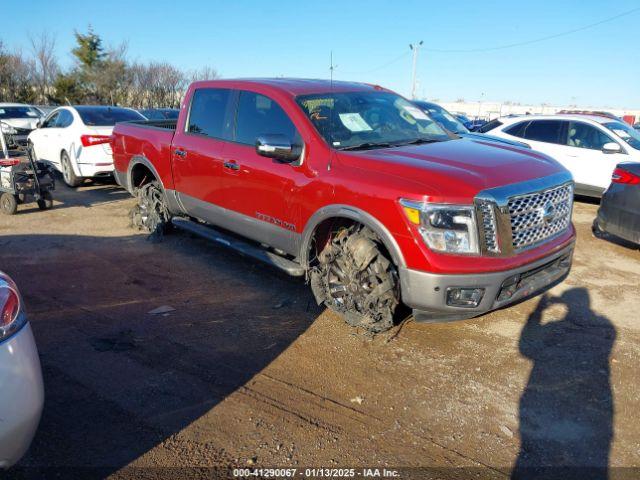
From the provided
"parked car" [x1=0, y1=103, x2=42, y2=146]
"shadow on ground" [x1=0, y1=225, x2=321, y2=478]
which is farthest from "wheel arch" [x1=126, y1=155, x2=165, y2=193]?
"parked car" [x1=0, y1=103, x2=42, y2=146]

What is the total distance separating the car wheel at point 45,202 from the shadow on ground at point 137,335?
6.26ft

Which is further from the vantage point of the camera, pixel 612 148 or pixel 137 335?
pixel 612 148

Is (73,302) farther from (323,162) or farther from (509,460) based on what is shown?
(509,460)

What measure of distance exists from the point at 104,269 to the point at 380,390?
3.64m

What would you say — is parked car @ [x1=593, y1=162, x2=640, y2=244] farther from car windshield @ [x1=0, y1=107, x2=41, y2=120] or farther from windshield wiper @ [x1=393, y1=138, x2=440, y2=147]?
car windshield @ [x1=0, y1=107, x2=41, y2=120]

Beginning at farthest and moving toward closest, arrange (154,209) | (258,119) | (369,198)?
1. (154,209)
2. (258,119)
3. (369,198)

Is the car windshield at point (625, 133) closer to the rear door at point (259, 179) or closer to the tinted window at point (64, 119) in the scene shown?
the rear door at point (259, 179)

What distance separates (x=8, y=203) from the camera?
7.87 meters

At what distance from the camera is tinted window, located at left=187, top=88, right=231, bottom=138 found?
17.1 ft

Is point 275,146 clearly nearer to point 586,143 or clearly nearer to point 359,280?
point 359,280

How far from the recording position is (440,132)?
493 centimetres

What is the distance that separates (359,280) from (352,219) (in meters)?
0.48

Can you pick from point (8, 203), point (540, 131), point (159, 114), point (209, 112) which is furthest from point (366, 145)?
point (159, 114)

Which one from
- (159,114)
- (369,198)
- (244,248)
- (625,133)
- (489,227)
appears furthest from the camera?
(159,114)
